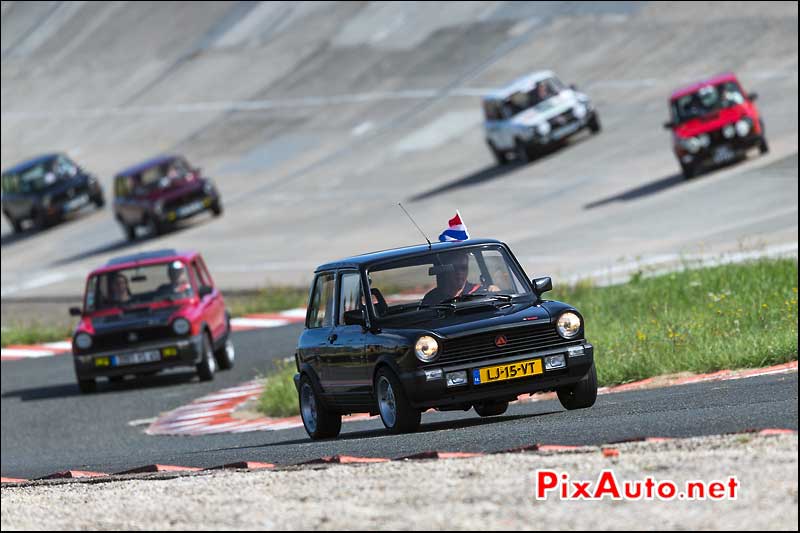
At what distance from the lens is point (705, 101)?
36000 millimetres

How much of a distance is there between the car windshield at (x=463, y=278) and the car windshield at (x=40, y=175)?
38.5 meters

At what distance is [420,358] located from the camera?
1139cm

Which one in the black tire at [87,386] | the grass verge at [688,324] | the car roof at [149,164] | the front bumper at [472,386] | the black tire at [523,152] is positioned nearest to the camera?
the front bumper at [472,386]

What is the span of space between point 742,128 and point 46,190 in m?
23.3

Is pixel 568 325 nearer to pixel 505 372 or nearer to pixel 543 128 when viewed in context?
pixel 505 372

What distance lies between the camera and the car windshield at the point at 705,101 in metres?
35.8

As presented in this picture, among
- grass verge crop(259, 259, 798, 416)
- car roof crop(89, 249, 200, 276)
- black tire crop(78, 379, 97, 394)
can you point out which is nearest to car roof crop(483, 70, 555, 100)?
grass verge crop(259, 259, 798, 416)

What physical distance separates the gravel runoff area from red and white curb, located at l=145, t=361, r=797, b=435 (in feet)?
20.8

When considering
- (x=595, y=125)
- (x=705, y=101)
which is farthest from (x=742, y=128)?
(x=595, y=125)

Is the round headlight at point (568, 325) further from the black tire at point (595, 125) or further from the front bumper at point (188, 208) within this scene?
the black tire at point (595, 125)

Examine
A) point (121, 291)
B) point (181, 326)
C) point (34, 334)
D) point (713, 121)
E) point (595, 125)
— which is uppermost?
point (713, 121)

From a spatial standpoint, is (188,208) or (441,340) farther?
(188,208)

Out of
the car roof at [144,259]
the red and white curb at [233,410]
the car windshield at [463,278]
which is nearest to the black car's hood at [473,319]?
the car windshield at [463,278]

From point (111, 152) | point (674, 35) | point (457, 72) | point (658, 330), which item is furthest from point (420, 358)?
point (111, 152)
